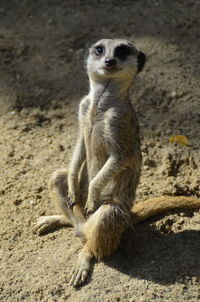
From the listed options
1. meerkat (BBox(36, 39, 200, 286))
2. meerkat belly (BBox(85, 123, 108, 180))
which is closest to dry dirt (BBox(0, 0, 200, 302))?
meerkat (BBox(36, 39, 200, 286))

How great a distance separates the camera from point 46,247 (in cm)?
319

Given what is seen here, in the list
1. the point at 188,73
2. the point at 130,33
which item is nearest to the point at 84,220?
the point at 188,73

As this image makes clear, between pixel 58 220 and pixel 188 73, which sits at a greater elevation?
pixel 188 73

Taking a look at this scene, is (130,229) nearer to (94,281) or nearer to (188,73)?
(94,281)

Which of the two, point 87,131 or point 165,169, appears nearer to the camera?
point 87,131

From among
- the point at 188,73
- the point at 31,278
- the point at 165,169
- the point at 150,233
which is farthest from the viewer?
the point at 188,73

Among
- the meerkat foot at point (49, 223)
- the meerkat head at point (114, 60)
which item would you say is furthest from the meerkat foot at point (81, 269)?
the meerkat head at point (114, 60)

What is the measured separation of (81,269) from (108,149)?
0.69m

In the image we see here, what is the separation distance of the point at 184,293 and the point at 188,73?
7.25ft

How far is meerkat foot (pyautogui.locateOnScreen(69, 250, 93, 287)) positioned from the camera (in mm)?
2885

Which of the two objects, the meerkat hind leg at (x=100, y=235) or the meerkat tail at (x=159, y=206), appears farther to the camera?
the meerkat tail at (x=159, y=206)

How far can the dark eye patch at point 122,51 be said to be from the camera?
9.64 feet

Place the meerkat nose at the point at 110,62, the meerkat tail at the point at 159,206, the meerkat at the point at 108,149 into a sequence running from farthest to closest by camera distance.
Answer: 1. the meerkat tail at the point at 159,206
2. the meerkat at the point at 108,149
3. the meerkat nose at the point at 110,62

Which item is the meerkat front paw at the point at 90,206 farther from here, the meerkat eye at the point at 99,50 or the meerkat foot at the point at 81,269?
the meerkat eye at the point at 99,50
